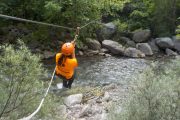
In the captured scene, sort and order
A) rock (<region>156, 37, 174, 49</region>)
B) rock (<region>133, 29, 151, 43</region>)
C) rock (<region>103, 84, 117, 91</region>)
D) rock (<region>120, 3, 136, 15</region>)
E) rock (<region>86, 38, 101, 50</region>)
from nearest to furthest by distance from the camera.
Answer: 1. rock (<region>103, 84, 117, 91</region>)
2. rock (<region>86, 38, 101, 50</region>)
3. rock (<region>156, 37, 174, 49</region>)
4. rock (<region>133, 29, 151, 43</region>)
5. rock (<region>120, 3, 136, 15</region>)

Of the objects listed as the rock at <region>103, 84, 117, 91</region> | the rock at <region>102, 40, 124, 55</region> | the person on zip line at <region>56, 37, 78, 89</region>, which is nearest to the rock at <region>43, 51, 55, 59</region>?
the rock at <region>102, 40, 124, 55</region>

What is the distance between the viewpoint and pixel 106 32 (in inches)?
792

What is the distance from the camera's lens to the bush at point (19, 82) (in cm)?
500

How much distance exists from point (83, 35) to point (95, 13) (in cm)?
126

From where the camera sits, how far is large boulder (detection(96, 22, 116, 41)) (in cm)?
1973

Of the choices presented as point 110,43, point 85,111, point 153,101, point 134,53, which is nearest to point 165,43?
point 134,53

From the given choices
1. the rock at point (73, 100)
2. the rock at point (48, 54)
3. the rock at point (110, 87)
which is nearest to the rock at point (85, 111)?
the rock at point (73, 100)

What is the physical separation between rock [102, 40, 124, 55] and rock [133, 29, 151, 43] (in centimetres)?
167

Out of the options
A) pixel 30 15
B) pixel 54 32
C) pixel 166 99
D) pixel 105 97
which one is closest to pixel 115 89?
pixel 105 97

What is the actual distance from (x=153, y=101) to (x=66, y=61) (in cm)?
343

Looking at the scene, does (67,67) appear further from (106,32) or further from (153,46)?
(106,32)

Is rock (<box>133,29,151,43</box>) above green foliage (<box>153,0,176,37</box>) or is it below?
below

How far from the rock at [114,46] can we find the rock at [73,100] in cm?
807

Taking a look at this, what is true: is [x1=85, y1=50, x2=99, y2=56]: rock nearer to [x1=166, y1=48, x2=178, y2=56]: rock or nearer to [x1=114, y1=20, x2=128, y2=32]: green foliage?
[x1=114, y1=20, x2=128, y2=32]: green foliage
